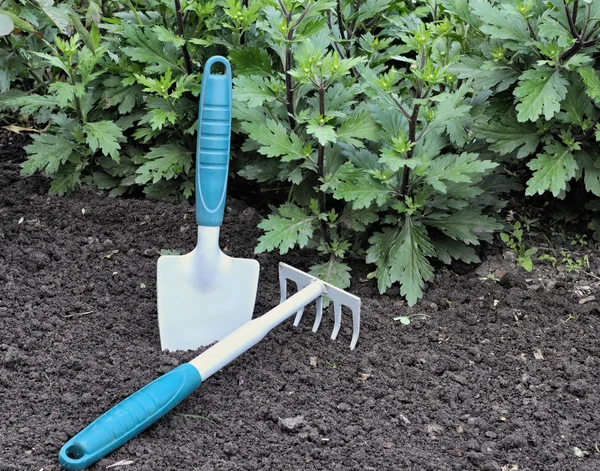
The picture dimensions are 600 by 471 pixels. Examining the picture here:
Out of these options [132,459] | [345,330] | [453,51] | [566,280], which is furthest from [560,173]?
[132,459]

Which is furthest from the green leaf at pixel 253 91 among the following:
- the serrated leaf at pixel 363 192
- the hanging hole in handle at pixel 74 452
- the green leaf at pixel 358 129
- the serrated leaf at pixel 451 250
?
the hanging hole in handle at pixel 74 452

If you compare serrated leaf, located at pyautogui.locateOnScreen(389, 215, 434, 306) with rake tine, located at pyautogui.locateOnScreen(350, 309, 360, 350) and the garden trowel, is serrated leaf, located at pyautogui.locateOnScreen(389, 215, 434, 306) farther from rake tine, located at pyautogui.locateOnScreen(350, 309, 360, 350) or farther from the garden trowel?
the garden trowel

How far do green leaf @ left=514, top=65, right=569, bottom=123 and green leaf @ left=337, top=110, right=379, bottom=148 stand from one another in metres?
0.51

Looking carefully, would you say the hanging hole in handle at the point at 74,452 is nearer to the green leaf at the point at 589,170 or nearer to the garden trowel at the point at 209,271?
the garden trowel at the point at 209,271

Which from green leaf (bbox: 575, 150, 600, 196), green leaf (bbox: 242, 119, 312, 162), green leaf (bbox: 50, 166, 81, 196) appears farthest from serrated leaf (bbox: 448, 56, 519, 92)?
green leaf (bbox: 50, 166, 81, 196)

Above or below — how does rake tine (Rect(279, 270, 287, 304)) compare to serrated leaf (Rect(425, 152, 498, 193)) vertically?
below

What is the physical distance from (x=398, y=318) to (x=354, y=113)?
2.54 ft

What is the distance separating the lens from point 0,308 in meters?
2.67

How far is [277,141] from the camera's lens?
9.04ft

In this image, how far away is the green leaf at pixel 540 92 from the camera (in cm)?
Result: 268

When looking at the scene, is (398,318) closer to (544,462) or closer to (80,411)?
(544,462)

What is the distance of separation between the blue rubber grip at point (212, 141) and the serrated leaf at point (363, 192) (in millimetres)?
426

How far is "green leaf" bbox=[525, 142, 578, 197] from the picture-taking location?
276 centimetres

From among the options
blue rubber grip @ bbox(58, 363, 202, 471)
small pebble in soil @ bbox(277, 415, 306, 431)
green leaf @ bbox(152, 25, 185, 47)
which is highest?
green leaf @ bbox(152, 25, 185, 47)
